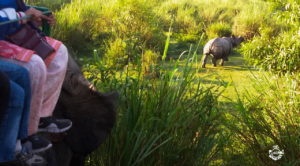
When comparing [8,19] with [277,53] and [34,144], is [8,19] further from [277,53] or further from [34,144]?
[277,53]

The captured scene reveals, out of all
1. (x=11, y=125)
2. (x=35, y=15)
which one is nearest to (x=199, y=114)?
(x=35, y=15)

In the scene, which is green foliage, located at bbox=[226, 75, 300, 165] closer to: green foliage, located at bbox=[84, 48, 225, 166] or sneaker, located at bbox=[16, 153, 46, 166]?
green foliage, located at bbox=[84, 48, 225, 166]

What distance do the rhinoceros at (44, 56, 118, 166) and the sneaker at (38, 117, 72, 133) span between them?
0.13 metres

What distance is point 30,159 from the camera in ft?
6.82

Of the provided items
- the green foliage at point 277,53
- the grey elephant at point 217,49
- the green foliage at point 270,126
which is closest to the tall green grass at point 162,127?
the green foliage at point 270,126

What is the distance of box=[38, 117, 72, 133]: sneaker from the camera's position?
2.28 metres

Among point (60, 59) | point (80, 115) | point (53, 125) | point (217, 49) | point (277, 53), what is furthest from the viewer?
point (217, 49)

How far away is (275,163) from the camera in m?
3.79

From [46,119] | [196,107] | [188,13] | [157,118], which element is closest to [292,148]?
[196,107]

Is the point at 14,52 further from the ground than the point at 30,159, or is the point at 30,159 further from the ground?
the point at 14,52

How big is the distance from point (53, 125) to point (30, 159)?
259 millimetres

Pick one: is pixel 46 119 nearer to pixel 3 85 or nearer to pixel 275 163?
pixel 3 85

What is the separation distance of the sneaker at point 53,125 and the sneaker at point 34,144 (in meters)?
0.11

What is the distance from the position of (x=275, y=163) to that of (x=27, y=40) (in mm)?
2242
